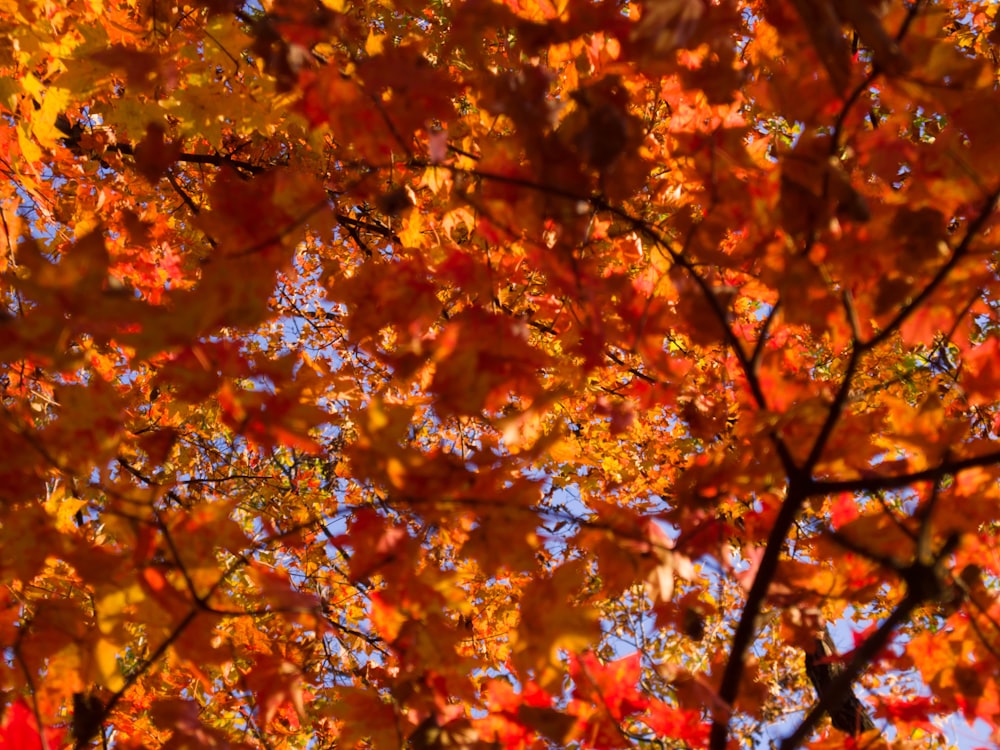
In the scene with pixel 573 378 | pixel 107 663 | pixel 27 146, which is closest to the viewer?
pixel 107 663

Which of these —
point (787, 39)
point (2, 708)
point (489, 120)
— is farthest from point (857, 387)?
point (2, 708)

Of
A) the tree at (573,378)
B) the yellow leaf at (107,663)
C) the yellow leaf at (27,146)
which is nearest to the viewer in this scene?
the tree at (573,378)

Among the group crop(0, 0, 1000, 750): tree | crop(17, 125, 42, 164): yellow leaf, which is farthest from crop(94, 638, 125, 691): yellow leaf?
crop(17, 125, 42, 164): yellow leaf

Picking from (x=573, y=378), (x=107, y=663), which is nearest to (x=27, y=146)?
(x=107, y=663)

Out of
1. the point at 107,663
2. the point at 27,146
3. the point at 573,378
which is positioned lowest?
the point at 107,663

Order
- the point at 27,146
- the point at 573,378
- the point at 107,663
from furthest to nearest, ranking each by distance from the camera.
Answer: the point at 27,146 → the point at 573,378 → the point at 107,663

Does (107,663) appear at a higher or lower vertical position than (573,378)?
lower

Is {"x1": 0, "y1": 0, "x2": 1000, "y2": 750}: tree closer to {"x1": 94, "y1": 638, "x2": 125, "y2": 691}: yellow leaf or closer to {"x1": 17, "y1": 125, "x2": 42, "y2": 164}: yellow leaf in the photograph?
{"x1": 94, "y1": 638, "x2": 125, "y2": 691}: yellow leaf

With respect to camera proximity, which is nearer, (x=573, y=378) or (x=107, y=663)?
(x=107, y=663)

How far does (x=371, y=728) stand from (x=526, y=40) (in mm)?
1891

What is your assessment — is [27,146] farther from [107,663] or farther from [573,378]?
[573,378]

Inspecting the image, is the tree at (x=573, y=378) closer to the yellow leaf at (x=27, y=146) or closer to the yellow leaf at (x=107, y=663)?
the yellow leaf at (x=107, y=663)

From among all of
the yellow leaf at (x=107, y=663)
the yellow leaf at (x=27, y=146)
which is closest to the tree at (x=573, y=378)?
the yellow leaf at (x=107, y=663)

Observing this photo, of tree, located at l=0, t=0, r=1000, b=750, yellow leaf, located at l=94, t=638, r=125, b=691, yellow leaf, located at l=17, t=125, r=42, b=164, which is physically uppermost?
yellow leaf, located at l=17, t=125, r=42, b=164
